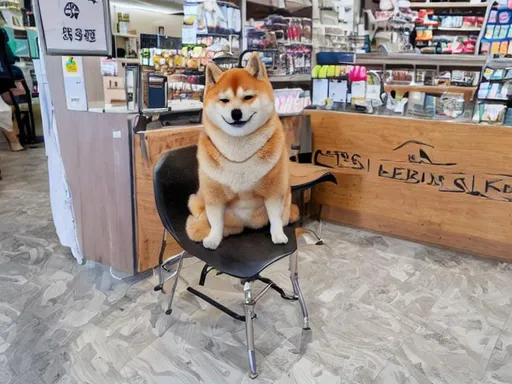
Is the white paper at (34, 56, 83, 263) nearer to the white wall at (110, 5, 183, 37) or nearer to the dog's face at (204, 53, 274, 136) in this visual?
the dog's face at (204, 53, 274, 136)

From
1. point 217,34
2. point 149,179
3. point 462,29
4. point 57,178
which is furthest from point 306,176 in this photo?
point 462,29

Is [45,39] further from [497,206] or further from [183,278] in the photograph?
[497,206]

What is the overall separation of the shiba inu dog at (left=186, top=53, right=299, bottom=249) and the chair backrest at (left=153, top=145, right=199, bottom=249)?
0.09 m

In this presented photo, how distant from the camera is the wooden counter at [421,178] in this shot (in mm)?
2619

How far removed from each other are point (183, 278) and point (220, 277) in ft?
0.69

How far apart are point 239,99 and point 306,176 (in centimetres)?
125

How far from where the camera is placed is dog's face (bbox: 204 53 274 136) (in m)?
1.44

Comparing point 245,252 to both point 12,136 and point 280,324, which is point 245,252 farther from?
point 12,136

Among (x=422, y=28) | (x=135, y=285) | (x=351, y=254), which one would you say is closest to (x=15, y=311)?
(x=135, y=285)

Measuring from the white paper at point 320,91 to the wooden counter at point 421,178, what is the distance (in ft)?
0.34

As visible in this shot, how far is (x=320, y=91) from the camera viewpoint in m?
3.16

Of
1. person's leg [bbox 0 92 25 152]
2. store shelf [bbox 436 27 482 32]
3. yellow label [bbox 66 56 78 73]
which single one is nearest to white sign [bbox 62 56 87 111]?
yellow label [bbox 66 56 78 73]

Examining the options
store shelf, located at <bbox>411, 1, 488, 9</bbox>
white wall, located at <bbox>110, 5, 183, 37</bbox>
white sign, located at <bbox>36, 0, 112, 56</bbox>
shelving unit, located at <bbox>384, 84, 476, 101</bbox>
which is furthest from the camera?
white wall, located at <bbox>110, 5, 183, 37</bbox>

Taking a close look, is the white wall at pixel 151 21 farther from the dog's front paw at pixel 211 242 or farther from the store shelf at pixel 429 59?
the dog's front paw at pixel 211 242
